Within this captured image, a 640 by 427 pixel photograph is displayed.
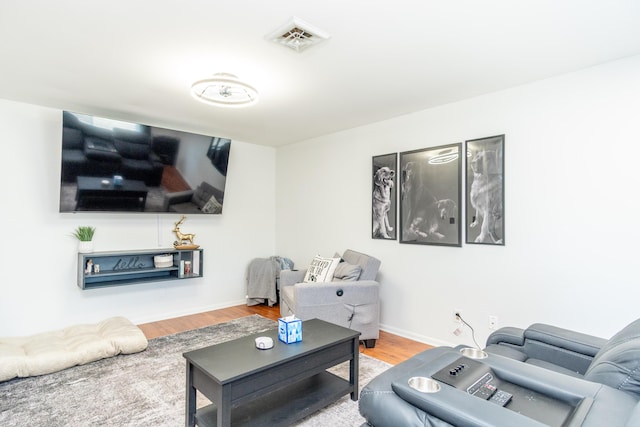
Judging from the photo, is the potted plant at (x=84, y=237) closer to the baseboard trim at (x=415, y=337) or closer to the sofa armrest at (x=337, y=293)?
the sofa armrest at (x=337, y=293)

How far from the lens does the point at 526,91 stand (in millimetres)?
2793

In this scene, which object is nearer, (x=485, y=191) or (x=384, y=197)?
(x=485, y=191)

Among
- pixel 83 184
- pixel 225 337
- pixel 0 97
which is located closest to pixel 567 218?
pixel 225 337

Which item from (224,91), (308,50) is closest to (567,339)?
(308,50)

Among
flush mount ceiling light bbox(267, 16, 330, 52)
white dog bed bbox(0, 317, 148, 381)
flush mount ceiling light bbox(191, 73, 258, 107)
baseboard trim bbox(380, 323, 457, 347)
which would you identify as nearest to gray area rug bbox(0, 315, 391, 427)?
white dog bed bbox(0, 317, 148, 381)

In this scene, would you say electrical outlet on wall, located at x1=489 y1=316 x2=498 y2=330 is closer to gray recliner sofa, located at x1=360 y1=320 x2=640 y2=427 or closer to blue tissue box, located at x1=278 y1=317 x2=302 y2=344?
gray recliner sofa, located at x1=360 y1=320 x2=640 y2=427

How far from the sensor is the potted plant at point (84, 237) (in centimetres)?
358

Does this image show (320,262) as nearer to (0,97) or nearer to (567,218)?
(567,218)

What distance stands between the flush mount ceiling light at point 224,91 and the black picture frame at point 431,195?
5.76 ft

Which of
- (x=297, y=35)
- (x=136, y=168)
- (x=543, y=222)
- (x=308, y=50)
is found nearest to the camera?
(x=297, y=35)

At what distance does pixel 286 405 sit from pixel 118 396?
4.08 feet

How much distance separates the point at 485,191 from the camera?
118 inches

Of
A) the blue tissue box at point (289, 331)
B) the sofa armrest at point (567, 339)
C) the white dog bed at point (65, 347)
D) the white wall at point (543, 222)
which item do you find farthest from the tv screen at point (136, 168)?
the sofa armrest at point (567, 339)

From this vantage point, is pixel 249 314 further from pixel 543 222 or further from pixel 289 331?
pixel 543 222
